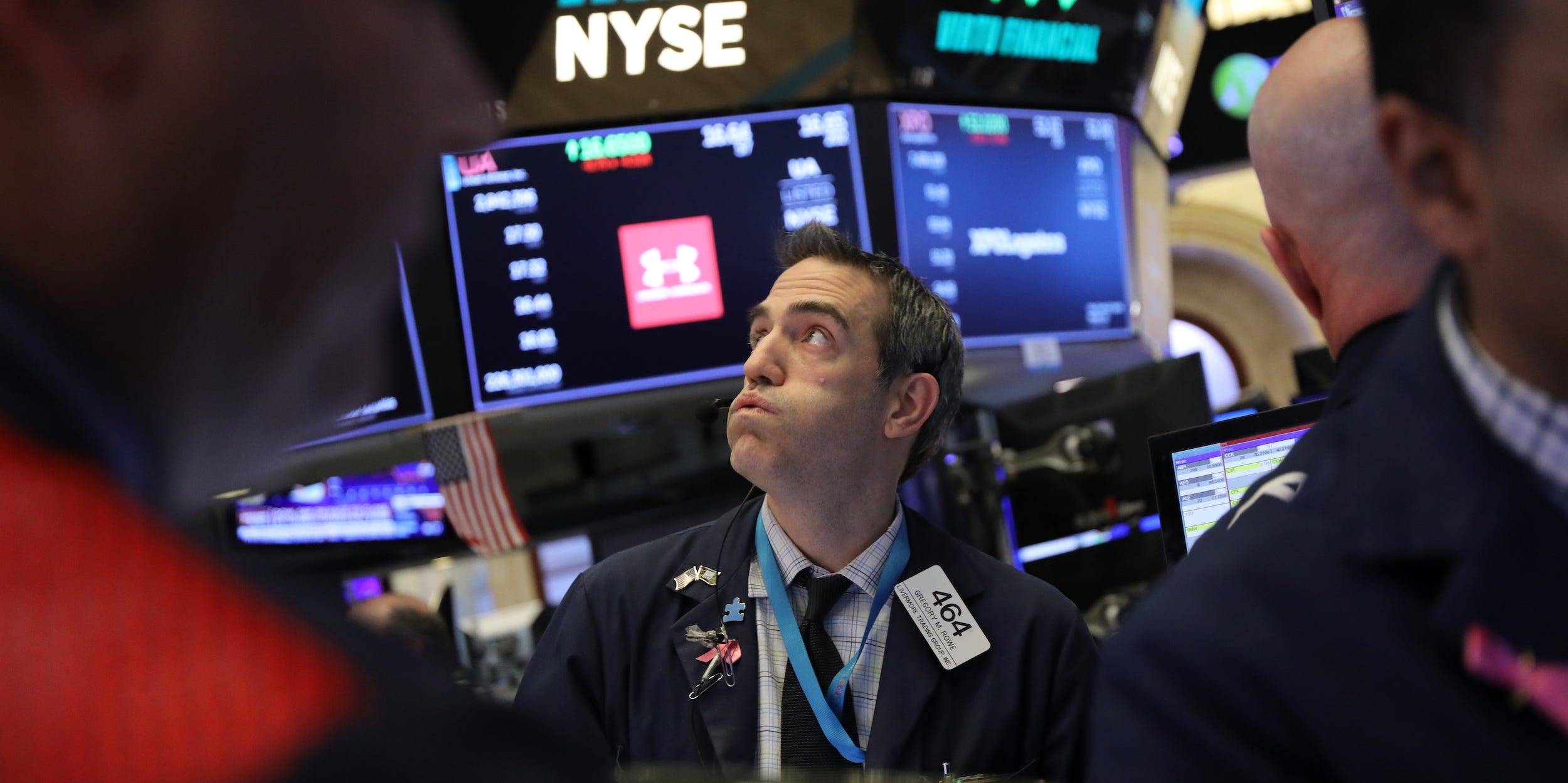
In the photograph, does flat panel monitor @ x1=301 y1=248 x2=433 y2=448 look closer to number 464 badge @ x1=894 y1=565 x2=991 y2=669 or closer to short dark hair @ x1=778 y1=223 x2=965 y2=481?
short dark hair @ x1=778 y1=223 x2=965 y2=481

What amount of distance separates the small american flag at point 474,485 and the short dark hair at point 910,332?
4.78 feet

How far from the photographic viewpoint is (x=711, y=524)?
2480 mm

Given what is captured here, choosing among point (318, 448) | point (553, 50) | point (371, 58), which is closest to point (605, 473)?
point (318, 448)

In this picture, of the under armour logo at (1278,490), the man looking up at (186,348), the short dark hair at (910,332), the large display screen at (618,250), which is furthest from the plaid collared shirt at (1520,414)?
the large display screen at (618,250)

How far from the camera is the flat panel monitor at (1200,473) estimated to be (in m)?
1.97

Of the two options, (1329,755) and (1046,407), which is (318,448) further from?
(1329,755)

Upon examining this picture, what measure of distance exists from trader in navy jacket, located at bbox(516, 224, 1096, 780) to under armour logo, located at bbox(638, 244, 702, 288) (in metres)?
1.20

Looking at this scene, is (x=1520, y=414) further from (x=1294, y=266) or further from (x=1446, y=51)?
(x=1294, y=266)

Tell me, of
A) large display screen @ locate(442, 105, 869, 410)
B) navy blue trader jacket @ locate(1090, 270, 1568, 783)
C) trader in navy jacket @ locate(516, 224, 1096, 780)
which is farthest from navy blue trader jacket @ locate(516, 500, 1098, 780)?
large display screen @ locate(442, 105, 869, 410)

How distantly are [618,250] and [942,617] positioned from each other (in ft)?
6.61

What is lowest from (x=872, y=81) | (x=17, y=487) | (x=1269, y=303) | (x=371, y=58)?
(x=1269, y=303)

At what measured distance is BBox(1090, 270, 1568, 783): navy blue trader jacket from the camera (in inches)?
34.1

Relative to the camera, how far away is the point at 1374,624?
93 cm

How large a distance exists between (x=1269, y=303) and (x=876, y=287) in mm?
8671
